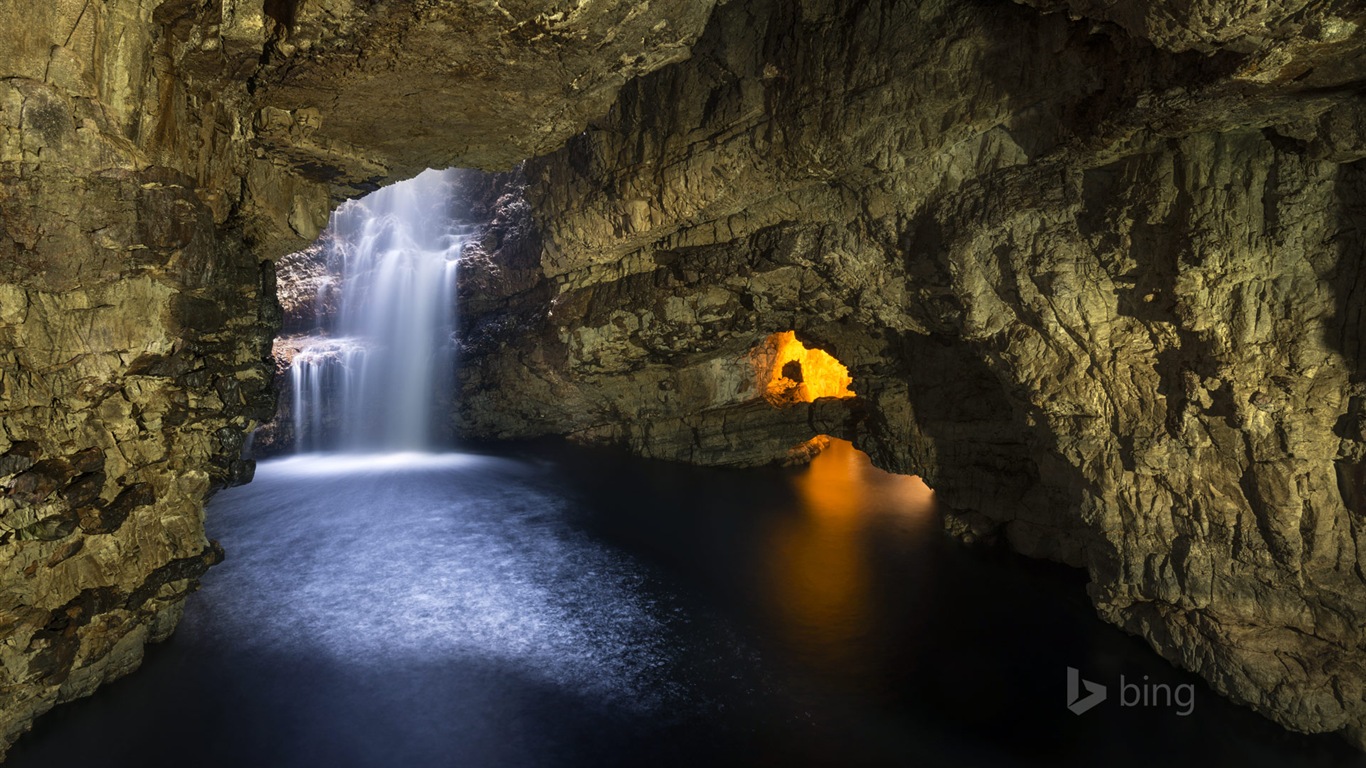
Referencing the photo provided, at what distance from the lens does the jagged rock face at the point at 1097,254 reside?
18.1 ft

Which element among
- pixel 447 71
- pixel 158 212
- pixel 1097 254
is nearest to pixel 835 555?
pixel 1097 254

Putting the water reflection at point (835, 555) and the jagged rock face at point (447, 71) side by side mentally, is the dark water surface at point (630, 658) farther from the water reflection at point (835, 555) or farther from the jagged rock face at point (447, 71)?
the jagged rock face at point (447, 71)

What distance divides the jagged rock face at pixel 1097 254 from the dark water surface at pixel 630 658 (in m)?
1.09

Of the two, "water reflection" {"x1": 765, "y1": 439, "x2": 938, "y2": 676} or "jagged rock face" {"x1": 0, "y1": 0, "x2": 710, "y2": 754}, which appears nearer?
"jagged rock face" {"x1": 0, "y1": 0, "x2": 710, "y2": 754}

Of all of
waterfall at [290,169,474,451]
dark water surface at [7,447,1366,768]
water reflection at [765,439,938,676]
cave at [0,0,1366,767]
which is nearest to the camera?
cave at [0,0,1366,767]

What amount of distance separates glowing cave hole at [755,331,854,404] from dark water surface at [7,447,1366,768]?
5140 millimetres

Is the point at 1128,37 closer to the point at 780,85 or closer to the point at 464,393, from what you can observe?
the point at 780,85

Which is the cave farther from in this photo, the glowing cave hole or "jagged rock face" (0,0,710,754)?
the glowing cave hole

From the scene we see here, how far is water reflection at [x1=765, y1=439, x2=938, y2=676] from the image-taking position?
27.3 feet

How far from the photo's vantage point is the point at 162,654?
7.70m

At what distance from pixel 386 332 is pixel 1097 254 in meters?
18.5

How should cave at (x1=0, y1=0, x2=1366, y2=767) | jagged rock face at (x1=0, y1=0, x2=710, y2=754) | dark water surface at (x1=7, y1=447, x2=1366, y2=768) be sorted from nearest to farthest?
jagged rock face at (x1=0, y1=0, x2=710, y2=754) → cave at (x1=0, y1=0, x2=1366, y2=767) → dark water surface at (x1=7, y1=447, x2=1366, y2=768)

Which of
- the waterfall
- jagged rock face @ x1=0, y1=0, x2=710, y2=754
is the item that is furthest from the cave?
the waterfall

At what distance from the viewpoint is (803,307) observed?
1182cm
